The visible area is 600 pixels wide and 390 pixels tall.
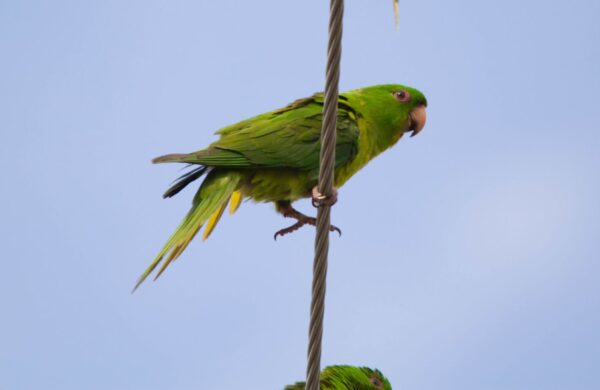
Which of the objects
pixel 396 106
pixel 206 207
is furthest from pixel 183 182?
pixel 396 106

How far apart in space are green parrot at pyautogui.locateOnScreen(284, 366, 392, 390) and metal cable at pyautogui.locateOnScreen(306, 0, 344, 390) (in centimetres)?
211

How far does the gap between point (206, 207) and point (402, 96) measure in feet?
5.43

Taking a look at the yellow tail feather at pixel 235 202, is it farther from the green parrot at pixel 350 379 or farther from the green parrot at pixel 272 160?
the green parrot at pixel 350 379

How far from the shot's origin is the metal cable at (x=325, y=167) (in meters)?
2.77

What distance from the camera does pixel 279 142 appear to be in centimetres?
457

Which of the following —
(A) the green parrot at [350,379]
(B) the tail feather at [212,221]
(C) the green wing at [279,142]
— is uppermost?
(C) the green wing at [279,142]

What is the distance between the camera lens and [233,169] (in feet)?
15.0

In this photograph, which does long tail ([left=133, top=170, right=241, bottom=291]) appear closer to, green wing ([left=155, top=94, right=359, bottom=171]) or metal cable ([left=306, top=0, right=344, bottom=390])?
green wing ([left=155, top=94, right=359, bottom=171])

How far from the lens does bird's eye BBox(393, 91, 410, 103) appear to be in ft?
17.5

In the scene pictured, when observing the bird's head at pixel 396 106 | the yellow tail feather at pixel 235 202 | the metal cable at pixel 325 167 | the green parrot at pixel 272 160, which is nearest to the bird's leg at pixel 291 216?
the green parrot at pixel 272 160

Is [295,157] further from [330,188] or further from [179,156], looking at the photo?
[330,188]

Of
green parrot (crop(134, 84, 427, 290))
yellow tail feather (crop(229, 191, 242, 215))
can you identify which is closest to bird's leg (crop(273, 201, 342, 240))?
green parrot (crop(134, 84, 427, 290))

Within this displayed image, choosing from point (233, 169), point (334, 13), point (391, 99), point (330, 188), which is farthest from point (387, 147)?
point (334, 13)

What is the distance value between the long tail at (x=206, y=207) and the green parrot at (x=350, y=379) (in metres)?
1.17
